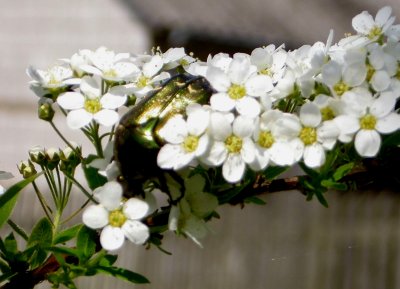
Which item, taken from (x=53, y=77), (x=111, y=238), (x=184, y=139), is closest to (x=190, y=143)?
(x=184, y=139)

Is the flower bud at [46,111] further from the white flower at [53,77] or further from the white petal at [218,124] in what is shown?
the white petal at [218,124]

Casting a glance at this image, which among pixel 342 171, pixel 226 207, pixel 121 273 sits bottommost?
pixel 226 207

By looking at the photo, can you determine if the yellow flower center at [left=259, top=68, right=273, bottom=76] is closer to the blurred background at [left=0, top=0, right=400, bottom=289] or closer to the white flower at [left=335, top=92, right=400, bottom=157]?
the white flower at [left=335, top=92, right=400, bottom=157]

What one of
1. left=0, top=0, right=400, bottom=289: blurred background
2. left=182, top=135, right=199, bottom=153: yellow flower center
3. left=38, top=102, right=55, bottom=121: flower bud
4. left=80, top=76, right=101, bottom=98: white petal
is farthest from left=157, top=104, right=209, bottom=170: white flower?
left=0, top=0, right=400, bottom=289: blurred background

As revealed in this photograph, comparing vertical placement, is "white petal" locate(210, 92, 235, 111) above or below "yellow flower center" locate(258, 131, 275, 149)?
above

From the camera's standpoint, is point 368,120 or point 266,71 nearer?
point 368,120

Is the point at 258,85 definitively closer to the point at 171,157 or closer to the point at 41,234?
the point at 171,157
